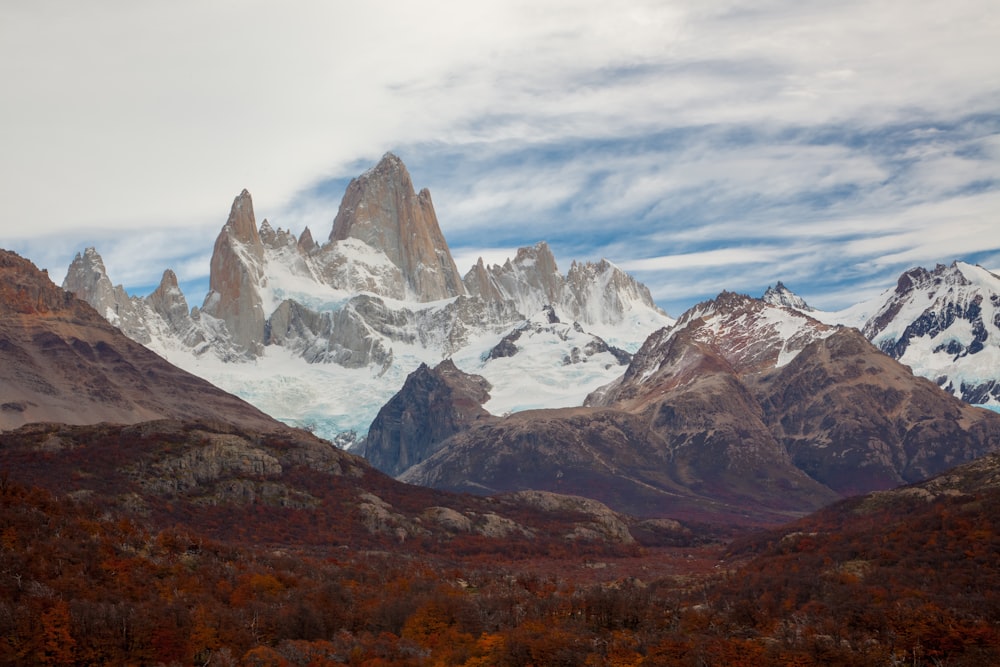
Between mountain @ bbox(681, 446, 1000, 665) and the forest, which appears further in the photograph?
the forest

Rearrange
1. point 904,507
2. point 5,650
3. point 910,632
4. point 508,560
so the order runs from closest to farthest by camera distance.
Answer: point 5,650 → point 910,632 → point 904,507 → point 508,560

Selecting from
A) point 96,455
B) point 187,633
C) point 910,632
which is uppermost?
point 96,455

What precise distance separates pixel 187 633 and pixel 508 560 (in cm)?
9478

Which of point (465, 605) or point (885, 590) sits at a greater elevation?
point (465, 605)

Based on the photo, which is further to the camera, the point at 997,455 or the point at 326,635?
the point at 997,455

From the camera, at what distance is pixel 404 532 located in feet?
646

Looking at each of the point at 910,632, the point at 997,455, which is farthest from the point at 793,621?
the point at 997,455

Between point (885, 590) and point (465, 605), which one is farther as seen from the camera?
point (465, 605)

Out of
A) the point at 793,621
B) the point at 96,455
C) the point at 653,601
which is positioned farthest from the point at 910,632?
the point at 96,455

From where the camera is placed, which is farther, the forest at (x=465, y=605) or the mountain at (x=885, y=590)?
the forest at (x=465, y=605)

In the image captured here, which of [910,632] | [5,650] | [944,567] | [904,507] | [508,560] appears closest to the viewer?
[5,650]

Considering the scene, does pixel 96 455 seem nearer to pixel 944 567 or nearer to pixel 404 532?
pixel 404 532

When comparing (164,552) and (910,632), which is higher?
(164,552)

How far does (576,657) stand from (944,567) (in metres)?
42.4
